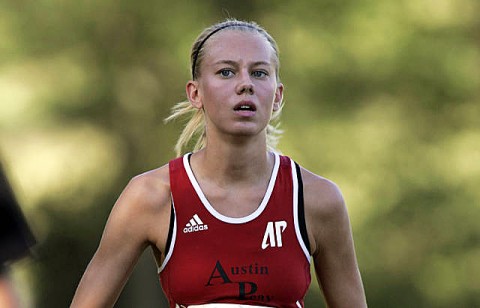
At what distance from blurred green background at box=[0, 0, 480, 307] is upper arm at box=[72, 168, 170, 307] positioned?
7565 millimetres

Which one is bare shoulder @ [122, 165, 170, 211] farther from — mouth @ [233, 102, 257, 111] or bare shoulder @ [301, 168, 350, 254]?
bare shoulder @ [301, 168, 350, 254]

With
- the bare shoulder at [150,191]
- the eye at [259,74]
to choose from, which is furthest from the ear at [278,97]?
the bare shoulder at [150,191]

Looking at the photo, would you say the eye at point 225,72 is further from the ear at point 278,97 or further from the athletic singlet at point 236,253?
the athletic singlet at point 236,253

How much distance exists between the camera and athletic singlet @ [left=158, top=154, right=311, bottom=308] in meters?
4.58

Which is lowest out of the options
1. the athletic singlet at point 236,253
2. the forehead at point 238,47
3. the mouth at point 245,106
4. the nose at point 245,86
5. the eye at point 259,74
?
the athletic singlet at point 236,253

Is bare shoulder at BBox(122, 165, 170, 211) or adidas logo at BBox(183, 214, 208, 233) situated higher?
bare shoulder at BBox(122, 165, 170, 211)

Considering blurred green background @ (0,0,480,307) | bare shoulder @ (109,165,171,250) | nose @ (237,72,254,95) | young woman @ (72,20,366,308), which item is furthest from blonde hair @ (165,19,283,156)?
blurred green background @ (0,0,480,307)

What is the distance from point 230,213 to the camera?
4688 millimetres

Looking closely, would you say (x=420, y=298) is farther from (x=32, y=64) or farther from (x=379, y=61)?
(x=32, y=64)

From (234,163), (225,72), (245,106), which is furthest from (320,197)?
(225,72)

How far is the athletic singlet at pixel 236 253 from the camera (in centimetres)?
458

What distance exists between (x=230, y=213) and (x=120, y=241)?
439mm

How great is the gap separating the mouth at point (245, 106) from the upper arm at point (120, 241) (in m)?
0.47

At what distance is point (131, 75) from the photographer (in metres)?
12.8
